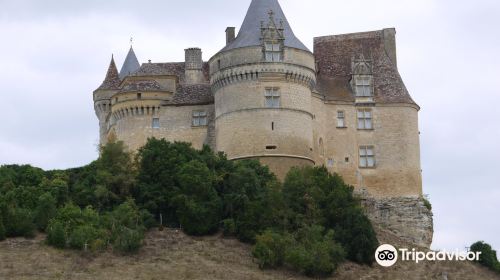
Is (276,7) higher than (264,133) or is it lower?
higher

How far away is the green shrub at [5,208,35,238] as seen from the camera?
63.2 meters

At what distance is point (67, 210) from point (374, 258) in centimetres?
1585

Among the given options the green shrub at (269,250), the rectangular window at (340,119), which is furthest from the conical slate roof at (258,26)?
the green shrub at (269,250)

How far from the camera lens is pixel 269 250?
203 feet

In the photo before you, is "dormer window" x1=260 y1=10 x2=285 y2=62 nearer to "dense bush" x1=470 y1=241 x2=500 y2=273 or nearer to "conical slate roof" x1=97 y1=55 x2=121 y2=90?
"conical slate roof" x1=97 y1=55 x2=121 y2=90

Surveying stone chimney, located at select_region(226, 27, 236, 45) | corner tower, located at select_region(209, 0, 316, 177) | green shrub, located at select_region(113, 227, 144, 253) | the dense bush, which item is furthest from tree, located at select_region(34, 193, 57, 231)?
the dense bush

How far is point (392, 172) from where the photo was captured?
74688mm

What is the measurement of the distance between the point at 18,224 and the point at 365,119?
2292cm

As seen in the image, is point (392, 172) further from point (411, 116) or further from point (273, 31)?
point (273, 31)

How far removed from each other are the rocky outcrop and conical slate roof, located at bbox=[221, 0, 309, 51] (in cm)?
1001

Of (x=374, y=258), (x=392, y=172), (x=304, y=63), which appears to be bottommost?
(x=374, y=258)

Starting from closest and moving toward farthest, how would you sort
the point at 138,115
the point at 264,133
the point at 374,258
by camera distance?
the point at 374,258
the point at 264,133
the point at 138,115

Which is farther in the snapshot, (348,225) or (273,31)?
(273,31)

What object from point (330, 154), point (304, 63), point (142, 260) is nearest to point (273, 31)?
point (304, 63)
